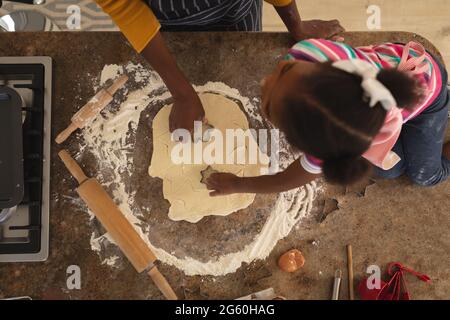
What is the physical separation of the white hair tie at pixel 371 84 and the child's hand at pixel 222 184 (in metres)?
0.37

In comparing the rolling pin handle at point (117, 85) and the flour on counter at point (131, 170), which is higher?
the rolling pin handle at point (117, 85)

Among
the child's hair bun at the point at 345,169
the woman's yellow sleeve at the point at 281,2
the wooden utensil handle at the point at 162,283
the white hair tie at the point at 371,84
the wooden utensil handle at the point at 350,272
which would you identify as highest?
the woman's yellow sleeve at the point at 281,2

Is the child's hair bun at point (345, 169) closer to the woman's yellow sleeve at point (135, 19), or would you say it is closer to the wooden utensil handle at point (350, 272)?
the wooden utensil handle at point (350, 272)

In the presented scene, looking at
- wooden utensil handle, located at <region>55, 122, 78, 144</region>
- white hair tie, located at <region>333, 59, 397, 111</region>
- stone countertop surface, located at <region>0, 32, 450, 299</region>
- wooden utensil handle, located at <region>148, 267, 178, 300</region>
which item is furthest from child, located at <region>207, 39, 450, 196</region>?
wooden utensil handle, located at <region>55, 122, 78, 144</region>

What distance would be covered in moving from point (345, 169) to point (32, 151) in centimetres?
66

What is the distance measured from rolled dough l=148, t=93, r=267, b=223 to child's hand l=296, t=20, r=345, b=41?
0.74 feet

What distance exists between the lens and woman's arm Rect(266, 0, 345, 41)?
2.78ft

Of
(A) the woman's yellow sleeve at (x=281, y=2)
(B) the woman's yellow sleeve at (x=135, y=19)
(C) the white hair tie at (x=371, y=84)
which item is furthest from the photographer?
(A) the woman's yellow sleeve at (x=281, y=2)

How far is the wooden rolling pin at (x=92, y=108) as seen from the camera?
871mm

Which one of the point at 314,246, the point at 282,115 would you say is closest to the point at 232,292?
the point at 314,246

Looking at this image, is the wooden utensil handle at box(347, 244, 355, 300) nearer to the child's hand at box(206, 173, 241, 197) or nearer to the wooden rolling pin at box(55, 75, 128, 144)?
the child's hand at box(206, 173, 241, 197)

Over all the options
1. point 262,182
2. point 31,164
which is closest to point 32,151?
point 31,164

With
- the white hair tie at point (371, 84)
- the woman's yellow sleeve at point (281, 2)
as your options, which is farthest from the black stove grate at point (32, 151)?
the white hair tie at point (371, 84)

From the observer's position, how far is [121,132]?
0.90 metres
